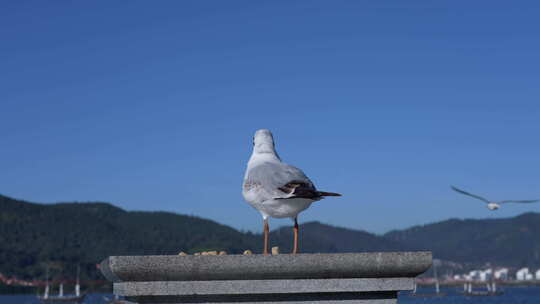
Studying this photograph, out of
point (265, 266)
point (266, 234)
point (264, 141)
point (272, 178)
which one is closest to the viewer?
point (265, 266)

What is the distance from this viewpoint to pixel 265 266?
224 inches

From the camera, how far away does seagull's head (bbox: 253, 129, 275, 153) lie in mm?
7406

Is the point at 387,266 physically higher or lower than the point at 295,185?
lower

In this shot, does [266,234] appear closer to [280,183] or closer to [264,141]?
[280,183]

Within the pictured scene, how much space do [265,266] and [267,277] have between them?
0.43ft

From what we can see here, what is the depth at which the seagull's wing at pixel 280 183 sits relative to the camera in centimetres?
661

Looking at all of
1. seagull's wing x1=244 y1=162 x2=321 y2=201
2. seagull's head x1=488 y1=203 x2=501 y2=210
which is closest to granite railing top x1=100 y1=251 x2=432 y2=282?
seagull's wing x1=244 y1=162 x2=321 y2=201

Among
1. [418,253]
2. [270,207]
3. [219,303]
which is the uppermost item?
[270,207]

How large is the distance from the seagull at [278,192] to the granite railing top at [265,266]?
32.5 inches

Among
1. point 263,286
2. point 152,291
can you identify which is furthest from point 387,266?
point 152,291

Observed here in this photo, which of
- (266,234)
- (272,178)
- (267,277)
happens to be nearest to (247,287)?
(267,277)

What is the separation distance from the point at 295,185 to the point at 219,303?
136cm

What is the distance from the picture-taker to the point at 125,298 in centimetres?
615

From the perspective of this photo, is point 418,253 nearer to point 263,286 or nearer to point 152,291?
point 263,286
